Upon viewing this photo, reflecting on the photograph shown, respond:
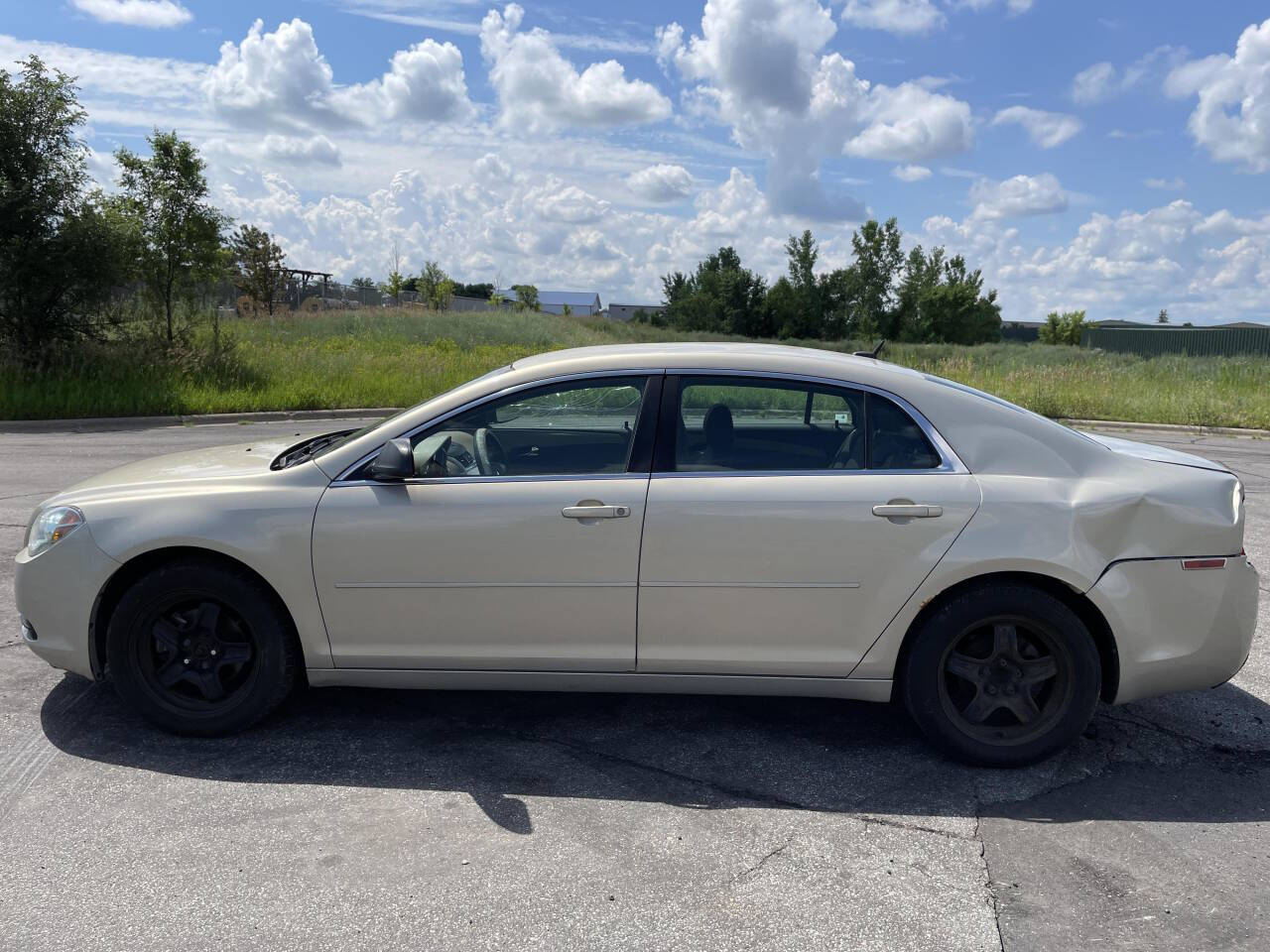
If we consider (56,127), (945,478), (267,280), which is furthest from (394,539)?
(267,280)

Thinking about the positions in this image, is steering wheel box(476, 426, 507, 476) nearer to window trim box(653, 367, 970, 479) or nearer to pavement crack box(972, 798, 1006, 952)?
window trim box(653, 367, 970, 479)

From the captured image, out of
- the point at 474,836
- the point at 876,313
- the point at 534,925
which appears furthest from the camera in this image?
the point at 876,313

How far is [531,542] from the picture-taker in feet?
12.7

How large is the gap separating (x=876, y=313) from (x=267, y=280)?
42.0 meters

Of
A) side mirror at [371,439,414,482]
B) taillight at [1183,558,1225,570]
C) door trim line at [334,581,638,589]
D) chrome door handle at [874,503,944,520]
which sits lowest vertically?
door trim line at [334,581,638,589]

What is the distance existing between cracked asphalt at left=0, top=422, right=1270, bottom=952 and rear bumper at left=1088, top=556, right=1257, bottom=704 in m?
0.41

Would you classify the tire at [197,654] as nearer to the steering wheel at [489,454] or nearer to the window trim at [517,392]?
the window trim at [517,392]

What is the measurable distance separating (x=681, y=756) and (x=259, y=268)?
44.5 metres

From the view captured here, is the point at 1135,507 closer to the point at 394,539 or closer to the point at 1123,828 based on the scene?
the point at 1123,828

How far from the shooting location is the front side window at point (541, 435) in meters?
4.01

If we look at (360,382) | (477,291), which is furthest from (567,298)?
(360,382)

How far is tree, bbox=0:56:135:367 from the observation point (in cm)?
1686

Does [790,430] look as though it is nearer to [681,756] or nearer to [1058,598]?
[1058,598]

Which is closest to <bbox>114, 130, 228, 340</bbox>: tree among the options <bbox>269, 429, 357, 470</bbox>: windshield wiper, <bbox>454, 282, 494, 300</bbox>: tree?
<bbox>269, 429, 357, 470</bbox>: windshield wiper
